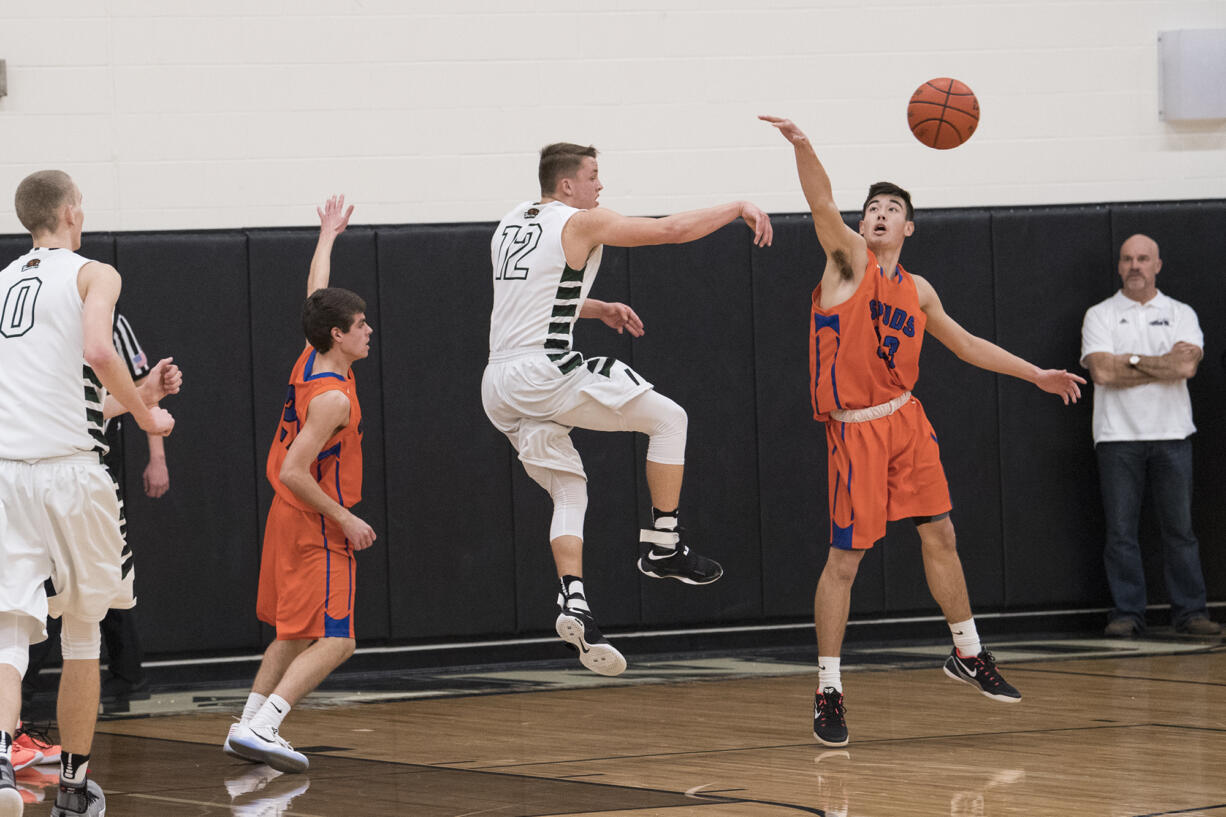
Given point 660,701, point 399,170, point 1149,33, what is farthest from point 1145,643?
point 399,170

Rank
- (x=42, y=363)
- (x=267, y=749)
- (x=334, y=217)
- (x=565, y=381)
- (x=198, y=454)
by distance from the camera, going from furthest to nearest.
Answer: (x=198, y=454), (x=334, y=217), (x=565, y=381), (x=267, y=749), (x=42, y=363)

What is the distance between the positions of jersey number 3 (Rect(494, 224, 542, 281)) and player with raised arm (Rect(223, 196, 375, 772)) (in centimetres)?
53

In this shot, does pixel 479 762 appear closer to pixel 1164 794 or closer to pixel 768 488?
pixel 1164 794

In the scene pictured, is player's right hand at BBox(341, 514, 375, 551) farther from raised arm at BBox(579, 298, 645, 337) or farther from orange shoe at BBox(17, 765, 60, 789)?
orange shoe at BBox(17, 765, 60, 789)

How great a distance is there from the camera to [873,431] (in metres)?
5.94

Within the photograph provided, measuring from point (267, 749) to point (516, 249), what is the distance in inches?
76.3

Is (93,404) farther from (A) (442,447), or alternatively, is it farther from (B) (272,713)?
(A) (442,447)

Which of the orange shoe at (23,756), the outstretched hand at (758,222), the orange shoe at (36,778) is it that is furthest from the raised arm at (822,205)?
the orange shoe at (23,756)

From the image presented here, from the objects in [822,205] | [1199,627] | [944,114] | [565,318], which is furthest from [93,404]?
[1199,627]

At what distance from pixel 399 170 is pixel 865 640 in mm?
3618

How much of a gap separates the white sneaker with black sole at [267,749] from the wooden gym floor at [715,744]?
0.05m

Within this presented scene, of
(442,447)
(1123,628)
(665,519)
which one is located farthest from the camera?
(1123,628)

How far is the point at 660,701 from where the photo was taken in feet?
23.5

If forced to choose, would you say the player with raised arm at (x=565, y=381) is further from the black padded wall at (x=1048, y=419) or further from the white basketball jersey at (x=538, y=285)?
the black padded wall at (x=1048, y=419)
